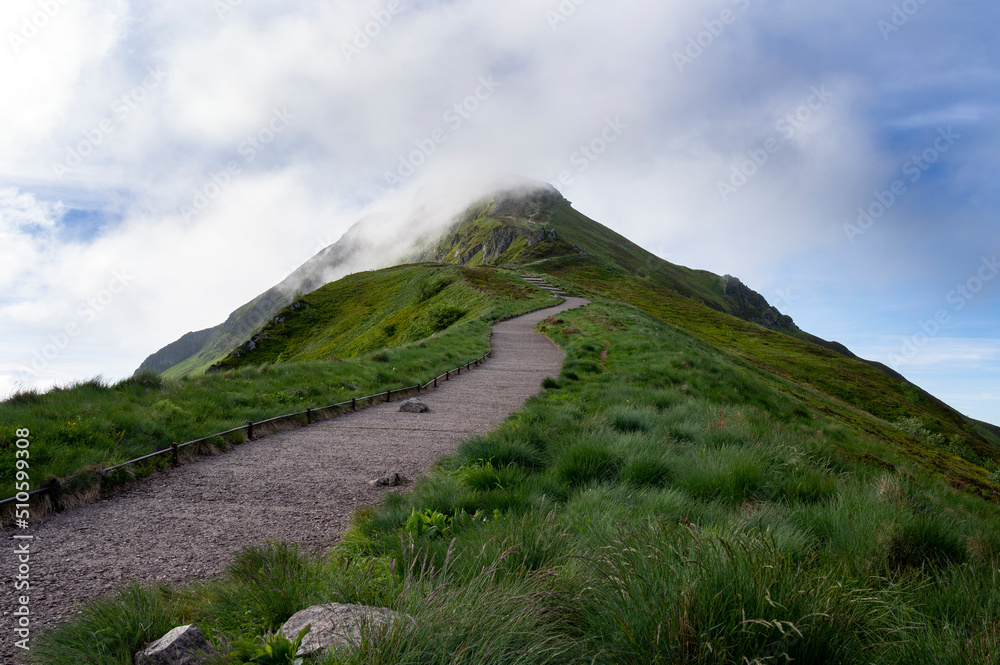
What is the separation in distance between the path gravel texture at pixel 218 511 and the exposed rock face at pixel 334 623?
8.00ft

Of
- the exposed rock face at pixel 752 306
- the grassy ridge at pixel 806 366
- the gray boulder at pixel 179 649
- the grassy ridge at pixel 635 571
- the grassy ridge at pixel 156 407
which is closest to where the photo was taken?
the grassy ridge at pixel 635 571

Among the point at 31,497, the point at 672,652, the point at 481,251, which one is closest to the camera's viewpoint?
the point at 672,652

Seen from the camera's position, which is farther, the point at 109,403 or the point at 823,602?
the point at 109,403

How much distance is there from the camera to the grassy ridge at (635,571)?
2.07 meters

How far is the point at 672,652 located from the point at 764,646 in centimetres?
37

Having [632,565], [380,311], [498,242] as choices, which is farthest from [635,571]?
[498,242]

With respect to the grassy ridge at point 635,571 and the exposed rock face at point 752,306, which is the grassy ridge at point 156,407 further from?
the exposed rock face at point 752,306

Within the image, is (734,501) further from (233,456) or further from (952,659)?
(233,456)

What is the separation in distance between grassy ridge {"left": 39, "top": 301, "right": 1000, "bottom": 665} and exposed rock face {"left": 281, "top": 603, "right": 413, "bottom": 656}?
11cm

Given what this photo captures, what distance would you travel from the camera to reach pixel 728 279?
164625 millimetres

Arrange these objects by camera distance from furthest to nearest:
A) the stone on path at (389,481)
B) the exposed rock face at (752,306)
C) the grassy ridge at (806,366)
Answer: the exposed rock face at (752,306)
the grassy ridge at (806,366)
the stone on path at (389,481)

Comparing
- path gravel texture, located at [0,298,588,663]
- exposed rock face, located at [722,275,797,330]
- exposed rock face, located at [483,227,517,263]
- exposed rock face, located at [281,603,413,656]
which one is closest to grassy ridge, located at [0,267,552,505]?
path gravel texture, located at [0,298,588,663]

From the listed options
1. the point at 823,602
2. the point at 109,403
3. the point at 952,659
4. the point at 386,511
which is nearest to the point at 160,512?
the point at 386,511

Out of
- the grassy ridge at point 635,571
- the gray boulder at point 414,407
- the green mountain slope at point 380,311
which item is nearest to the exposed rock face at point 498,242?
the green mountain slope at point 380,311
